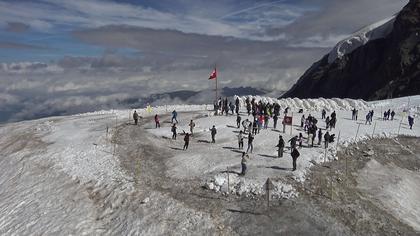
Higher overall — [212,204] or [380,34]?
[380,34]

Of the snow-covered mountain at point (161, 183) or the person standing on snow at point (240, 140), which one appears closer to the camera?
the snow-covered mountain at point (161, 183)

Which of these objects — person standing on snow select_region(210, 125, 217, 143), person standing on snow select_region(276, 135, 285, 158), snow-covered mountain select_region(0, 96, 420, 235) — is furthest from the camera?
person standing on snow select_region(210, 125, 217, 143)

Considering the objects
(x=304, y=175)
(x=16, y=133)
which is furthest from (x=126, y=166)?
(x=16, y=133)

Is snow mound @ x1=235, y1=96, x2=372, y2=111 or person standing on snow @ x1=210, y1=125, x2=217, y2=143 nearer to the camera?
person standing on snow @ x1=210, y1=125, x2=217, y2=143

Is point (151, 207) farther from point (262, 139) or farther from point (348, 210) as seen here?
point (262, 139)

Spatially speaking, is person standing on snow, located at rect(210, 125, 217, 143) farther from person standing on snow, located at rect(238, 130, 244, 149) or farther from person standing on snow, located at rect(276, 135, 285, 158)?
person standing on snow, located at rect(276, 135, 285, 158)

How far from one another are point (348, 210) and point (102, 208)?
16.3 metres

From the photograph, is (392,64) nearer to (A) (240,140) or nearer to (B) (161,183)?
(A) (240,140)

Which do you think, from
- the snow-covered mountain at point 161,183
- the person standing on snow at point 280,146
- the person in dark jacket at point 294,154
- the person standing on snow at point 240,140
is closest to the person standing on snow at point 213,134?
the snow-covered mountain at point 161,183

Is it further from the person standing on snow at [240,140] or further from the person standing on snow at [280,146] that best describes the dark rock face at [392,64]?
the person standing on snow at [280,146]

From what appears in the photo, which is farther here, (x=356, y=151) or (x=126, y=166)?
(x=356, y=151)

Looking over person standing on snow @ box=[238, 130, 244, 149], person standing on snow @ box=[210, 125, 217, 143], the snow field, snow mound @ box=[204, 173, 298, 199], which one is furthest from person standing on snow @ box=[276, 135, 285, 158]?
person standing on snow @ box=[210, 125, 217, 143]

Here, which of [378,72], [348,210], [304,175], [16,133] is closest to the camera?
[348,210]

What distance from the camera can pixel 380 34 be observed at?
656 feet
